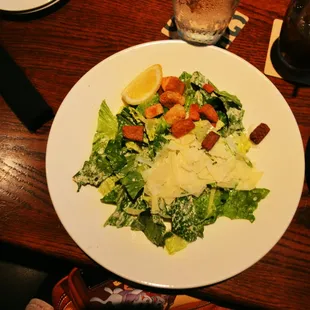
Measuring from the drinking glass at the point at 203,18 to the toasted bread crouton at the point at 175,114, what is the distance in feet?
1.07

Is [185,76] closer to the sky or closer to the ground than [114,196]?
closer to the sky

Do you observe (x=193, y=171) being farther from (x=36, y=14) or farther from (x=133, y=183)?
(x=36, y=14)

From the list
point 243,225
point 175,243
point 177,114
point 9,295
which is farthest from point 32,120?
point 9,295

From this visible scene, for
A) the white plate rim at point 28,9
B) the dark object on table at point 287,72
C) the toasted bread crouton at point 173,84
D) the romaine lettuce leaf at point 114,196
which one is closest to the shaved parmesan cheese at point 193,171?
the romaine lettuce leaf at point 114,196

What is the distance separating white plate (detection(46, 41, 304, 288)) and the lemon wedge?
0.04m

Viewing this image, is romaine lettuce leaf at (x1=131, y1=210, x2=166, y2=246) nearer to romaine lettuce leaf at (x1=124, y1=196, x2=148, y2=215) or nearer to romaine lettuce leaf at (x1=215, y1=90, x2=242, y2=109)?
romaine lettuce leaf at (x1=124, y1=196, x2=148, y2=215)

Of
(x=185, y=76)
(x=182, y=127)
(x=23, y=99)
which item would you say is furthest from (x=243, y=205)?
(x=23, y=99)

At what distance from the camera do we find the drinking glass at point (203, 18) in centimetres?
139

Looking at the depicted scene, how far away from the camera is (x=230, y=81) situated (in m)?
1.47

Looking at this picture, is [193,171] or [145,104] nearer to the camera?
[193,171]

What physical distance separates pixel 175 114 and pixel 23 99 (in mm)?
656

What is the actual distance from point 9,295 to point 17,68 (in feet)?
5.11

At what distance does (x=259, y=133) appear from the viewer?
1.35 metres

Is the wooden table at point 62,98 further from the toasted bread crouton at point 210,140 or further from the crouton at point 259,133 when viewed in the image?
the toasted bread crouton at point 210,140
